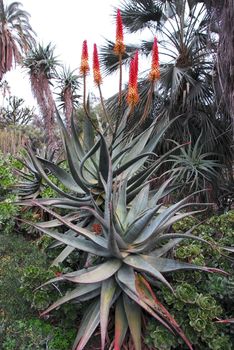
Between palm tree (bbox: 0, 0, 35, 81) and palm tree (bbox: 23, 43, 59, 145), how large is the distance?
2652 millimetres

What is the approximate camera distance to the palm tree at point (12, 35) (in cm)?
1816

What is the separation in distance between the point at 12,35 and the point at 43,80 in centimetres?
515

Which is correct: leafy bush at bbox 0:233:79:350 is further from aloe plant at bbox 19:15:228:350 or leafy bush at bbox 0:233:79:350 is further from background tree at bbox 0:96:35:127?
background tree at bbox 0:96:35:127

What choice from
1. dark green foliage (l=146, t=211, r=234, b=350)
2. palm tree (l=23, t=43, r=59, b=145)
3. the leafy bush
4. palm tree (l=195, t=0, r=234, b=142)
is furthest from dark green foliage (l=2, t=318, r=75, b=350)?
palm tree (l=23, t=43, r=59, b=145)

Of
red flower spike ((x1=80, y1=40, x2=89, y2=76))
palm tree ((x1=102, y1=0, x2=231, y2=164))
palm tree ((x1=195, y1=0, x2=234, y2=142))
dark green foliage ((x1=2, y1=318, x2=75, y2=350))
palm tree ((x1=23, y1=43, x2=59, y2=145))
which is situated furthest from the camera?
palm tree ((x1=23, y1=43, x2=59, y2=145))

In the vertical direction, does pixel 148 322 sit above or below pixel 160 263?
below

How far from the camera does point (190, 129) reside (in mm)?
8062

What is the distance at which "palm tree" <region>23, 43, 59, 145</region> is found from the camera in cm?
1558

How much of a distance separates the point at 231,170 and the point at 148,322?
5.62m

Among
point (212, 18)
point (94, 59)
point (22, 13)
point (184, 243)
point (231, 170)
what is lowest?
point (231, 170)

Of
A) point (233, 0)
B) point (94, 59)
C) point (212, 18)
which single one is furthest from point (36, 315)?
point (212, 18)

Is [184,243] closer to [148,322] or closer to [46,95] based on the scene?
[148,322]

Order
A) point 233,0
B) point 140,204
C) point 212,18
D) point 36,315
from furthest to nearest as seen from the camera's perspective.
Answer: point 212,18
point 233,0
point 140,204
point 36,315

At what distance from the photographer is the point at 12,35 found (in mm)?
19188
